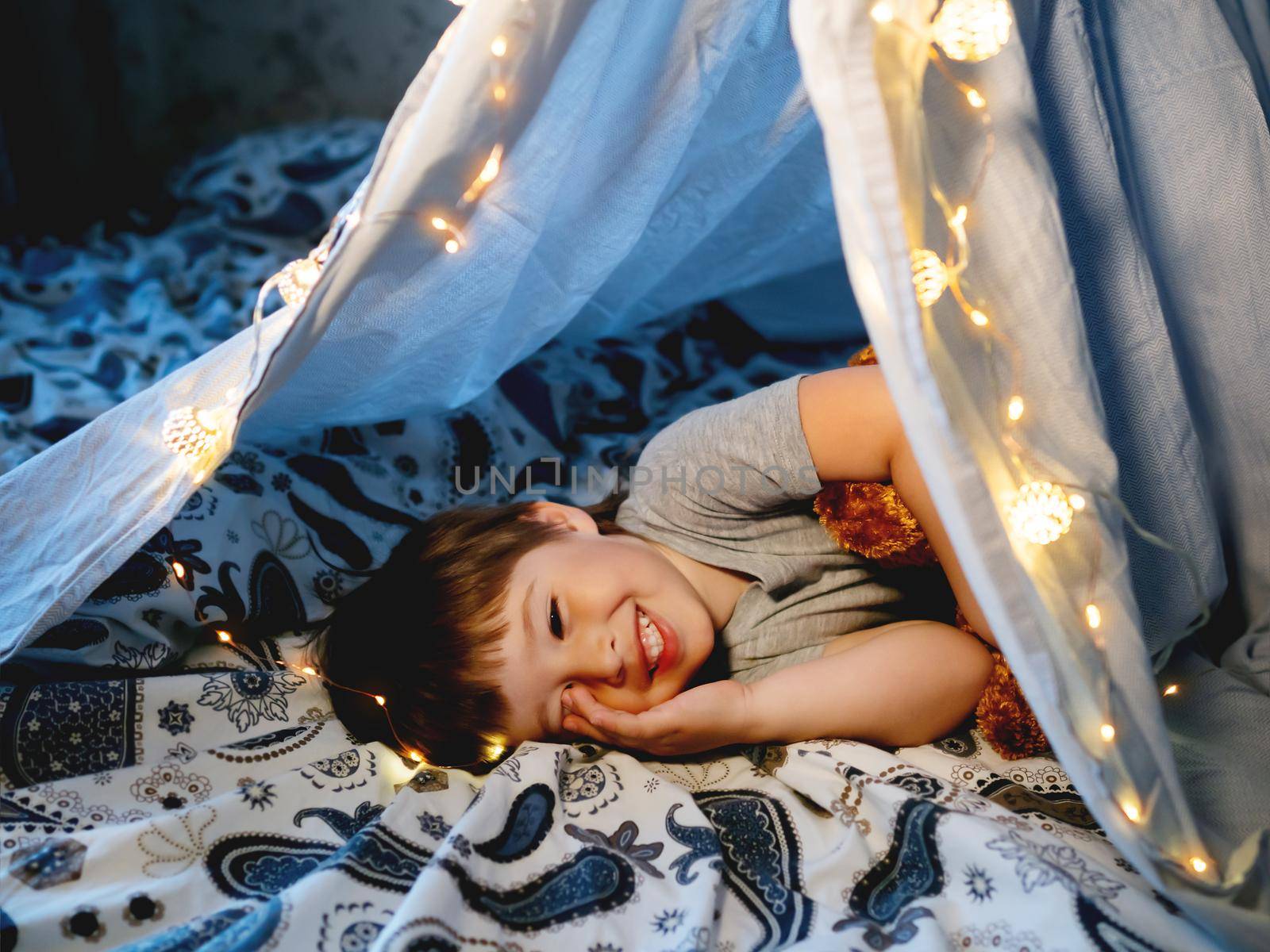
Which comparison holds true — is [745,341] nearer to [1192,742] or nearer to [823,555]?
[823,555]

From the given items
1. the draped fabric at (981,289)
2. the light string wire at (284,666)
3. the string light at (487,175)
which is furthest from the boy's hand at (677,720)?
the string light at (487,175)

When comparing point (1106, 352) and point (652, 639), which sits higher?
point (1106, 352)

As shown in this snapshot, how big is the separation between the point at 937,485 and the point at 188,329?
54.7 inches

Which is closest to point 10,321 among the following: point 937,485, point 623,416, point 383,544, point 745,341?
point 383,544

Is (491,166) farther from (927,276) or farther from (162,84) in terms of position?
(162,84)

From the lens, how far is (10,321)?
169 centimetres

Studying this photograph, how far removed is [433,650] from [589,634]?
0.17m

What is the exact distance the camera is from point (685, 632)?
3.49ft

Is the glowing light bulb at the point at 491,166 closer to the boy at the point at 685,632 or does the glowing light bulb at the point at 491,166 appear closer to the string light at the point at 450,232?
the string light at the point at 450,232

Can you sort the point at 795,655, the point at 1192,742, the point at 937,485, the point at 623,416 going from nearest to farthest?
1. the point at 937,485
2. the point at 1192,742
3. the point at 795,655
4. the point at 623,416

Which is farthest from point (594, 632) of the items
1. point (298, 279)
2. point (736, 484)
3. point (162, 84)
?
point (162, 84)

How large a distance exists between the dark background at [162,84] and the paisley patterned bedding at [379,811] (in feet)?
4.07

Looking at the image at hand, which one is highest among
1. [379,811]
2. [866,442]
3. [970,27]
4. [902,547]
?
[970,27]

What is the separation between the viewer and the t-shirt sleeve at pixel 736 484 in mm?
1086
